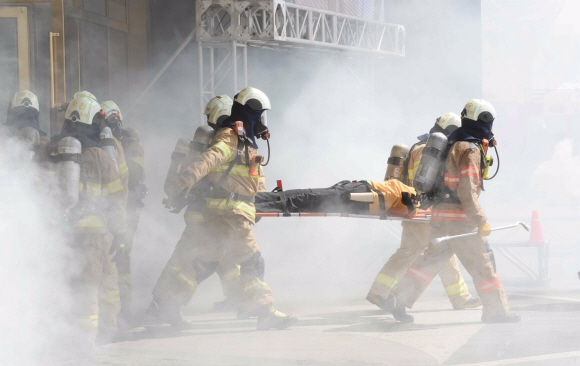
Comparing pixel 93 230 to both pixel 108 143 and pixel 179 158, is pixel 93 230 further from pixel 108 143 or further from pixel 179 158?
pixel 179 158

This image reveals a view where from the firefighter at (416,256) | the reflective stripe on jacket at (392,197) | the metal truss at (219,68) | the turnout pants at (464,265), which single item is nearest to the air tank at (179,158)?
the reflective stripe on jacket at (392,197)

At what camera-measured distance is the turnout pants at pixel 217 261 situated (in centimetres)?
566

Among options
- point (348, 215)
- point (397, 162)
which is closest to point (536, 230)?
point (397, 162)

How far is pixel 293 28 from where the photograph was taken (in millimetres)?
10133

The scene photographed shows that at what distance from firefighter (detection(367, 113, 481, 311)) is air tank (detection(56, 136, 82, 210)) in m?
2.68

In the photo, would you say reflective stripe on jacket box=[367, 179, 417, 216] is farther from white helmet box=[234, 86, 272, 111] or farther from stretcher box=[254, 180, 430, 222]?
white helmet box=[234, 86, 272, 111]

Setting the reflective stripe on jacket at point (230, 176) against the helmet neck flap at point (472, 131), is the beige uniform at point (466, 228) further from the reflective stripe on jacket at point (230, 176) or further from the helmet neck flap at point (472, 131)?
the reflective stripe on jacket at point (230, 176)

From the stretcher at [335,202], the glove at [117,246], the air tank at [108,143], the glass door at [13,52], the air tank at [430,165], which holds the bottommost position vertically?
the glove at [117,246]

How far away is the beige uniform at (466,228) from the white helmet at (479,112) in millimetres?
223

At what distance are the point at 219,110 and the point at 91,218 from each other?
66.7 inches

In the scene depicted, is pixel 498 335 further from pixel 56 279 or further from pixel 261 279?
pixel 56 279

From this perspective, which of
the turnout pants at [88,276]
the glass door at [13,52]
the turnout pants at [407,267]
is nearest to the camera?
the turnout pants at [88,276]

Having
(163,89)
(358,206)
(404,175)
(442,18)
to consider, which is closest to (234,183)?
(358,206)

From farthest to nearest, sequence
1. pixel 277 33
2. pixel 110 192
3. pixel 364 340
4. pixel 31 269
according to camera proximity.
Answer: pixel 277 33 < pixel 364 340 < pixel 110 192 < pixel 31 269
